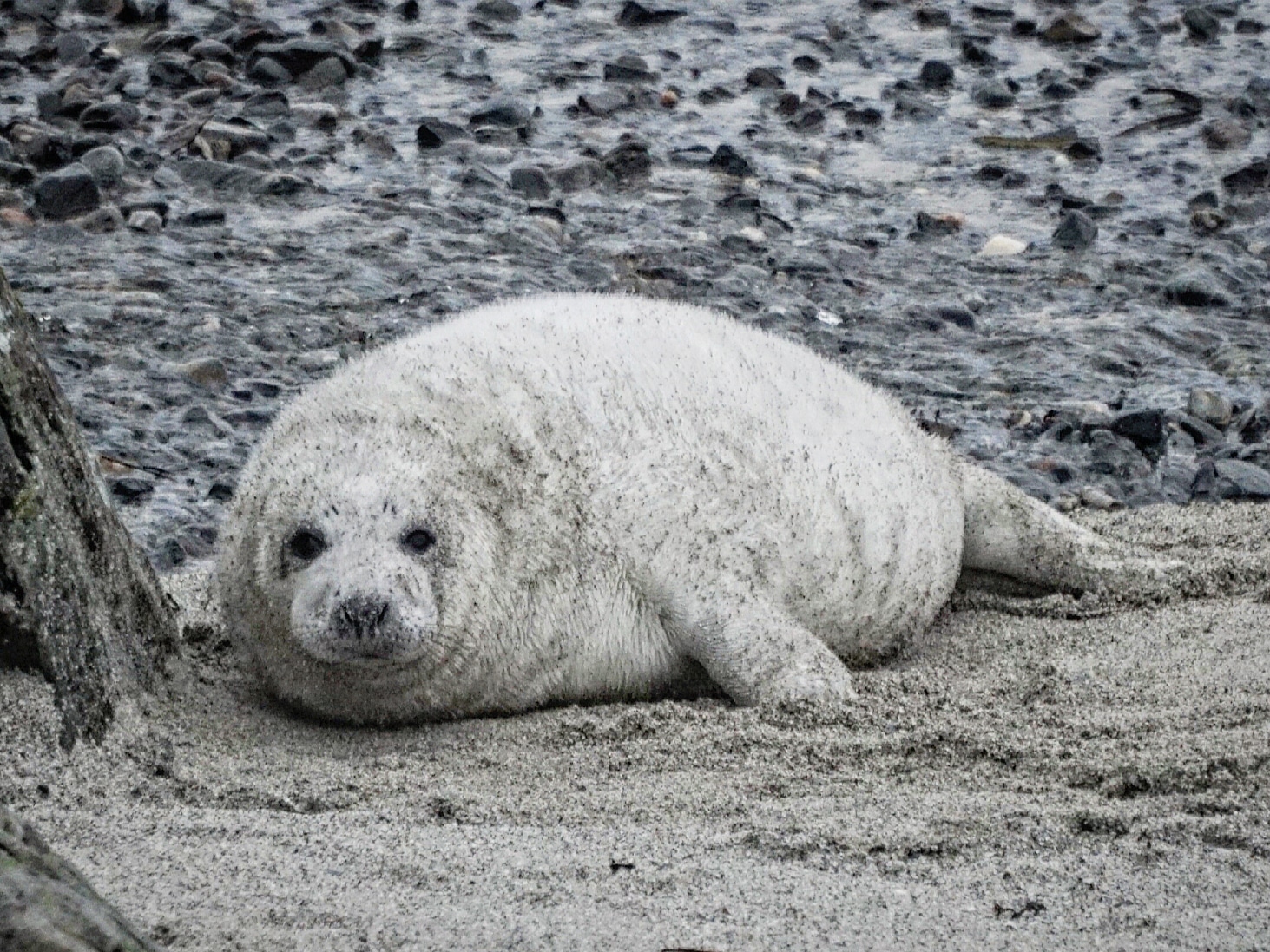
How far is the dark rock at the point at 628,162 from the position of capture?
9664 millimetres

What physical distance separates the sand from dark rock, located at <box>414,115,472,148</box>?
17.6ft

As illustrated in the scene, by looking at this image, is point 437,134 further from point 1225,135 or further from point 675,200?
point 1225,135

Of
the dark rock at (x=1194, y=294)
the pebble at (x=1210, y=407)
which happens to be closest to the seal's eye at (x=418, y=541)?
the pebble at (x=1210, y=407)

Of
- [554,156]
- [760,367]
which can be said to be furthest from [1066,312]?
[760,367]

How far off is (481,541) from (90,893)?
2.09m

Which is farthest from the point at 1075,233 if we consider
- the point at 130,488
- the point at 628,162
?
the point at 130,488

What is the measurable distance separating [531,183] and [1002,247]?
2.13 meters

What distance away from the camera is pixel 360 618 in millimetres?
4086

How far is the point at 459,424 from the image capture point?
4551 mm

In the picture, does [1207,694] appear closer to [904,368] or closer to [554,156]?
[904,368]

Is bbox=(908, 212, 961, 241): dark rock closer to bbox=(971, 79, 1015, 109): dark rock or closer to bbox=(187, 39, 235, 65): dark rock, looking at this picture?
bbox=(971, 79, 1015, 109): dark rock

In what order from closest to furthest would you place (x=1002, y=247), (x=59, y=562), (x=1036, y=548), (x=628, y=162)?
(x=59, y=562) < (x=1036, y=548) < (x=1002, y=247) < (x=628, y=162)

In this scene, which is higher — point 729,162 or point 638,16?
point 638,16

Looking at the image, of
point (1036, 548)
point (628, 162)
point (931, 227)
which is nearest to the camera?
point (1036, 548)
